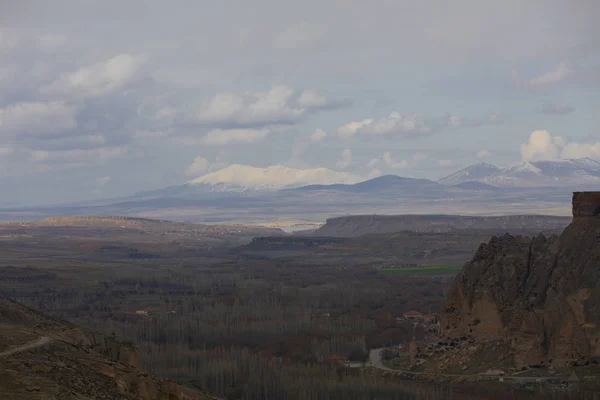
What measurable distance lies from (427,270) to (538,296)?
375 feet

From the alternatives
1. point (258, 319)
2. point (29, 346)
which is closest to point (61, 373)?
point (29, 346)

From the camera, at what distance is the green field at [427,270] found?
180 metres

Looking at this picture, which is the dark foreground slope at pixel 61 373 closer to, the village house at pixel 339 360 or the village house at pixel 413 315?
the village house at pixel 339 360

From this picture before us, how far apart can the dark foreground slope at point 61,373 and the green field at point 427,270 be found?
136242 millimetres

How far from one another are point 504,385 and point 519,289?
1092 centimetres

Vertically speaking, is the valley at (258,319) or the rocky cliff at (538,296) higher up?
the rocky cliff at (538,296)

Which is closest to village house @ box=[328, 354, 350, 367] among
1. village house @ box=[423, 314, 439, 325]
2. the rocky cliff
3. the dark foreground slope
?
the rocky cliff

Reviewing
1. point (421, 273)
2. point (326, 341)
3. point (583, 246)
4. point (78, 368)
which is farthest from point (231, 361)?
point (421, 273)

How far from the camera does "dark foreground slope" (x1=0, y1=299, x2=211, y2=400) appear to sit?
116 feet

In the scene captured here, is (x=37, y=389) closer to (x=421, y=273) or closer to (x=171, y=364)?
(x=171, y=364)

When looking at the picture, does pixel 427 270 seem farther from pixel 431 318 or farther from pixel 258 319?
pixel 431 318

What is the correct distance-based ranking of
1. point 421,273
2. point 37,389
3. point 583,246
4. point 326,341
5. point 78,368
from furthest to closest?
1. point 421,273
2. point 326,341
3. point 583,246
4. point 78,368
5. point 37,389

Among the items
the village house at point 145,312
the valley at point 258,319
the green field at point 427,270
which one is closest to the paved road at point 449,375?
the valley at point 258,319

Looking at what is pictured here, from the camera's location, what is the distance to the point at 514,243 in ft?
268
